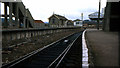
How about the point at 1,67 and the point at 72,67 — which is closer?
the point at 1,67

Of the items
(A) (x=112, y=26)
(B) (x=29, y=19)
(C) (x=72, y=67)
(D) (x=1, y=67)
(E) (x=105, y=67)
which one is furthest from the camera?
(B) (x=29, y=19)

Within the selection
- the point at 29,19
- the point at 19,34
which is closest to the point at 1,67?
the point at 19,34

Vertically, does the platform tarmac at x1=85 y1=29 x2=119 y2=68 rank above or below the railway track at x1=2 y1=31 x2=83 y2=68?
above

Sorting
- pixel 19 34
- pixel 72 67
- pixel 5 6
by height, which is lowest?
pixel 72 67

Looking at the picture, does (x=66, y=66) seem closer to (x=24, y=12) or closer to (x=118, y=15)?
(x=118, y=15)

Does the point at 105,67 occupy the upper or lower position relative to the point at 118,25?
lower

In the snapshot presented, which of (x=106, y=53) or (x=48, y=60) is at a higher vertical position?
(x=106, y=53)

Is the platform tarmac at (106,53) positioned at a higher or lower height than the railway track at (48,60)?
higher

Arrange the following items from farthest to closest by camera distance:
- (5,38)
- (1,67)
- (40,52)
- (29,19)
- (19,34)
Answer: (29,19), (19,34), (5,38), (40,52), (1,67)

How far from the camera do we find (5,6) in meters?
19.8

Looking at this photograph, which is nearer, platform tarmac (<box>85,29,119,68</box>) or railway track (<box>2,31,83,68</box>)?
platform tarmac (<box>85,29,119,68</box>)

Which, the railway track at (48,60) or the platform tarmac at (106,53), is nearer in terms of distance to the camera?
the platform tarmac at (106,53)

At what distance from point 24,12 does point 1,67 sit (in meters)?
16.4

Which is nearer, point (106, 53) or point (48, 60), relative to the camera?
point (48, 60)
